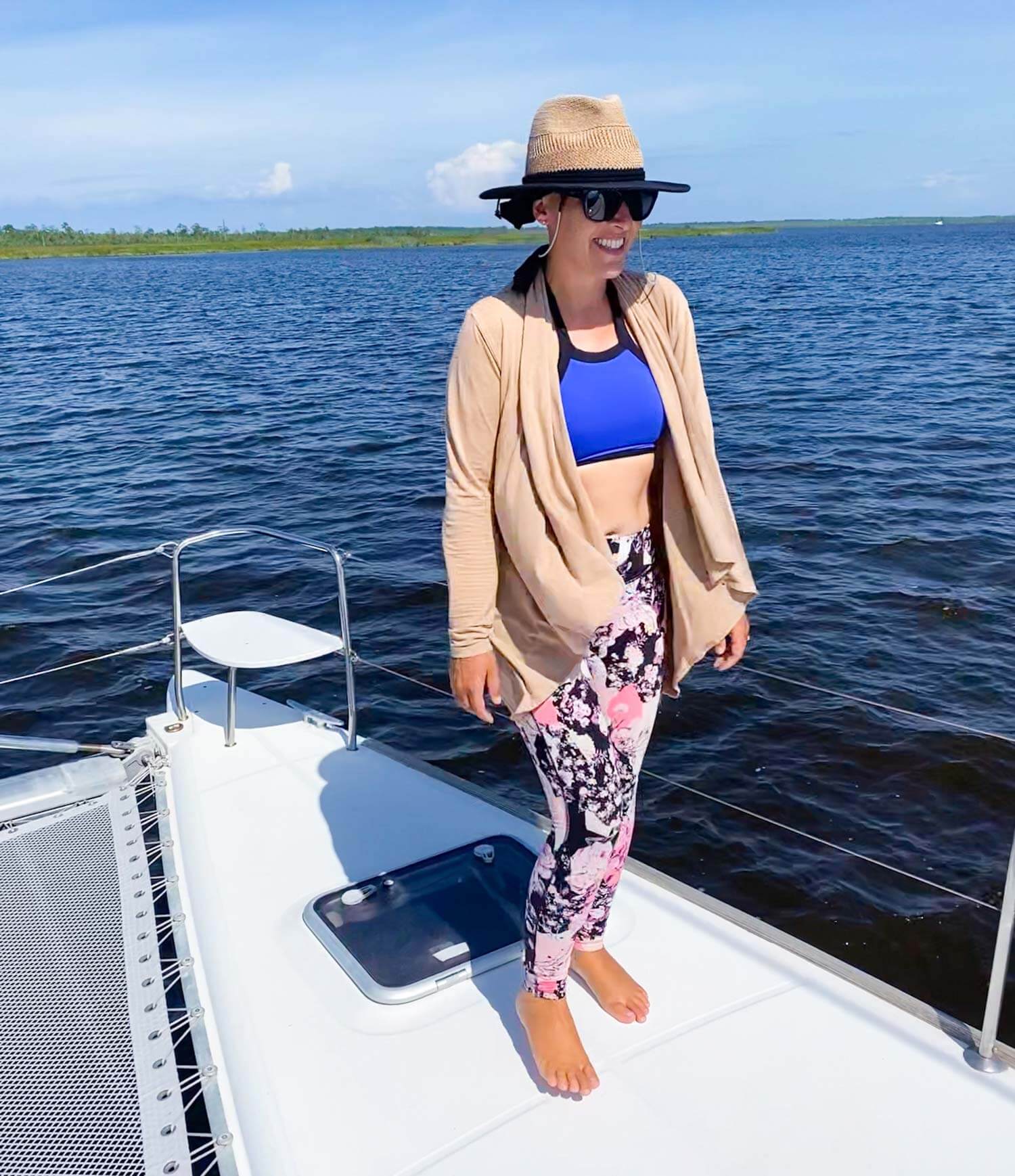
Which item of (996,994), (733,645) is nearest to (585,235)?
(733,645)

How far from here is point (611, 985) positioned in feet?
8.58

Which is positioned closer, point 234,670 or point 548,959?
point 548,959

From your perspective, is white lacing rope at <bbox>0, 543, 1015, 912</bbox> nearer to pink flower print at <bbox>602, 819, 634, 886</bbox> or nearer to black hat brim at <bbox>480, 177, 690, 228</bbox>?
pink flower print at <bbox>602, 819, 634, 886</bbox>

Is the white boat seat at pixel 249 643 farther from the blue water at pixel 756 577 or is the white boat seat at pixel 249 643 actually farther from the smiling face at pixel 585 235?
the blue water at pixel 756 577

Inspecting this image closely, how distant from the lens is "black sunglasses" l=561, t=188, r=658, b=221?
80.9 inches

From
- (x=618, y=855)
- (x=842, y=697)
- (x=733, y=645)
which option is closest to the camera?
(x=618, y=855)

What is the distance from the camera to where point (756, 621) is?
27.6 feet

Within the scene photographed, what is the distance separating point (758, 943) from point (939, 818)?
357 cm

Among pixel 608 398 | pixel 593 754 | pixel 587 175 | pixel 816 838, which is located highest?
pixel 587 175

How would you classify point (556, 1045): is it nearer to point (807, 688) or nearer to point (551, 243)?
point (551, 243)

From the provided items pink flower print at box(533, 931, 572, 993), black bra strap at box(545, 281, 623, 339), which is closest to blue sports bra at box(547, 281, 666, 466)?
black bra strap at box(545, 281, 623, 339)

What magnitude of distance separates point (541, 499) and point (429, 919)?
144cm

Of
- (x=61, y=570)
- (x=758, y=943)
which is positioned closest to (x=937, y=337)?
(x=61, y=570)

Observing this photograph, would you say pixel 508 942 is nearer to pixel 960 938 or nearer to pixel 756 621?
pixel 960 938
